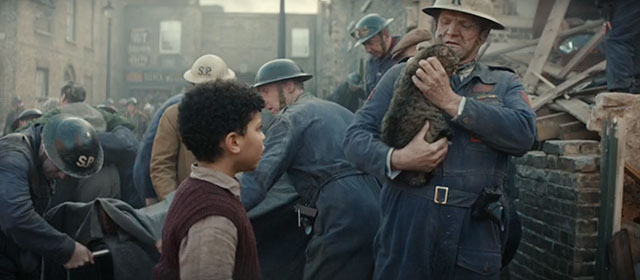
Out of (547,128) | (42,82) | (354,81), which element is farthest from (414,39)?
(42,82)

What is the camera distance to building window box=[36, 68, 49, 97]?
2298 centimetres

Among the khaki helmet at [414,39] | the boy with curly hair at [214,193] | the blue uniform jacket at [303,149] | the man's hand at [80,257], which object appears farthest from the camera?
the khaki helmet at [414,39]

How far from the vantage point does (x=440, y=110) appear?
2.52 metres

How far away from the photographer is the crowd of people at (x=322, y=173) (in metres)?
2.09

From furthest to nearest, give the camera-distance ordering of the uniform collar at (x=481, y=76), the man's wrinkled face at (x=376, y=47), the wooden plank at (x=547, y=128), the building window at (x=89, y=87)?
the building window at (x=89, y=87) → the man's wrinkled face at (x=376, y=47) → the wooden plank at (x=547, y=128) → the uniform collar at (x=481, y=76)

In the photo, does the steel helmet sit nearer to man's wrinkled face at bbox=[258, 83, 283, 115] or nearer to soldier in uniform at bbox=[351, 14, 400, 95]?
soldier in uniform at bbox=[351, 14, 400, 95]

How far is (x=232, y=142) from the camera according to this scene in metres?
2.15

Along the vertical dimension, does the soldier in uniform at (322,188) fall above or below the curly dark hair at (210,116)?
below

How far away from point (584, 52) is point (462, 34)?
5536mm

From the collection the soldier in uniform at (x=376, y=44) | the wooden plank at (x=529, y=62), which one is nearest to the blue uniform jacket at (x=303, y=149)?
the soldier in uniform at (x=376, y=44)

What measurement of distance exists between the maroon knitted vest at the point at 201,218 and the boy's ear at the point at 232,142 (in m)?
0.16

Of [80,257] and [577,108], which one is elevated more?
[577,108]

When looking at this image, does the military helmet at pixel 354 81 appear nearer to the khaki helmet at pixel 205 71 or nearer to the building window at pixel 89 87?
the khaki helmet at pixel 205 71

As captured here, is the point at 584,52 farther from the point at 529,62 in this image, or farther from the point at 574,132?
the point at 574,132
